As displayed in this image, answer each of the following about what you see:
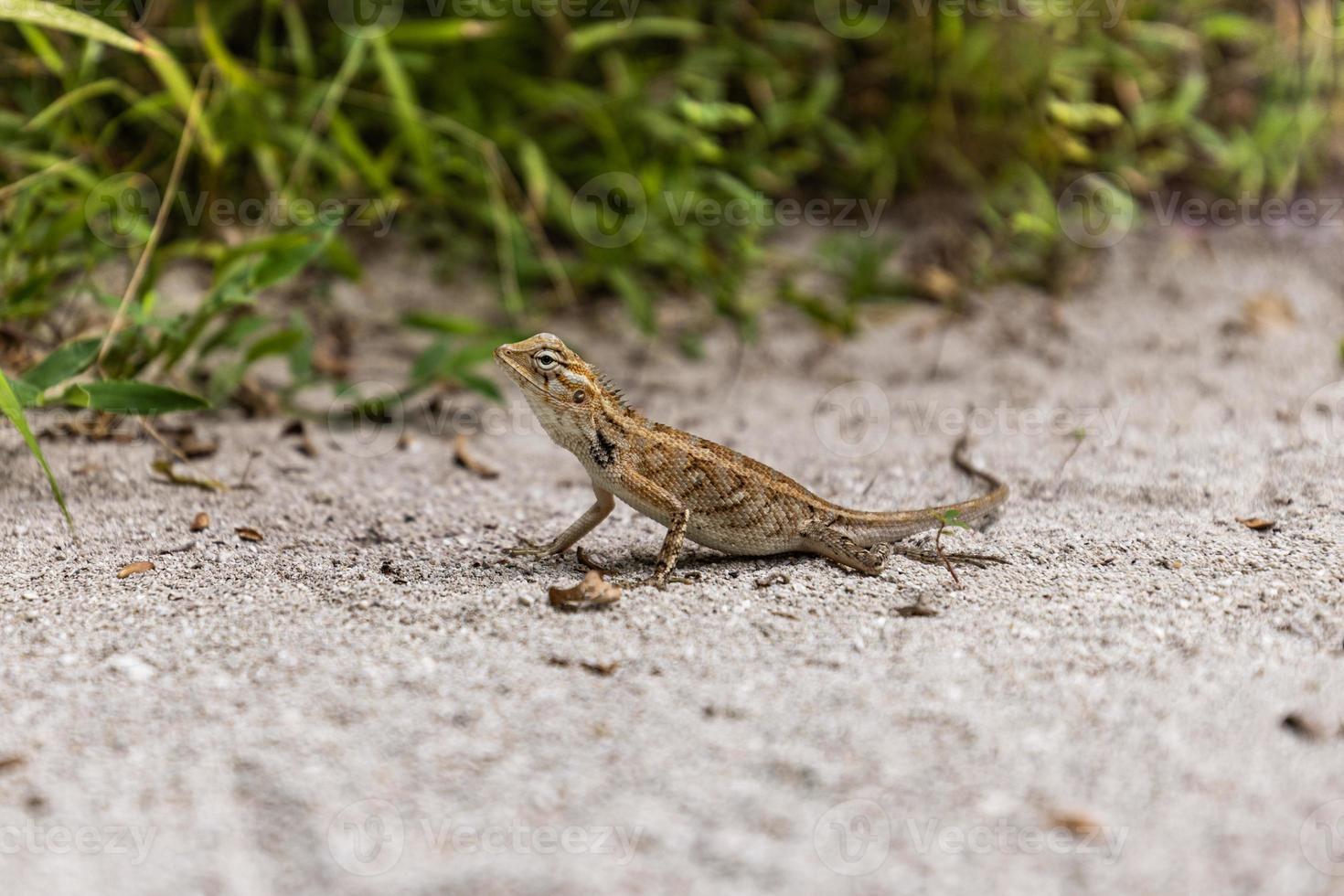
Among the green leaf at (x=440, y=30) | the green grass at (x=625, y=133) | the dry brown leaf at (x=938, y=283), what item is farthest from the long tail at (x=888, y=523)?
the green leaf at (x=440, y=30)

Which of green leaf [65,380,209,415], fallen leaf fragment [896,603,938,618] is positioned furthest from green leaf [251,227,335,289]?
fallen leaf fragment [896,603,938,618]

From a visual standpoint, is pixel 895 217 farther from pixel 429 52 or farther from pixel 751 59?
pixel 429 52

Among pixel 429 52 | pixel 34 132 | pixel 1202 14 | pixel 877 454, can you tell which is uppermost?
pixel 1202 14

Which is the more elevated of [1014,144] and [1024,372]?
A: [1014,144]

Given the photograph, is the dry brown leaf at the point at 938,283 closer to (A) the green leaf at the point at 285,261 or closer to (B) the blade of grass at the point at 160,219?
(A) the green leaf at the point at 285,261

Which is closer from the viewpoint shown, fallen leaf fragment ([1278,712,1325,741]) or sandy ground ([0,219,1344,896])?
sandy ground ([0,219,1344,896])

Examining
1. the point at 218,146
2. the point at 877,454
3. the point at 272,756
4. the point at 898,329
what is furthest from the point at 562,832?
the point at 898,329

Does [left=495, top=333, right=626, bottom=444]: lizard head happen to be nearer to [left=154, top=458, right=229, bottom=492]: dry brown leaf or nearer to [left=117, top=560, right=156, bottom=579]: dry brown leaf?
[left=117, top=560, right=156, bottom=579]: dry brown leaf

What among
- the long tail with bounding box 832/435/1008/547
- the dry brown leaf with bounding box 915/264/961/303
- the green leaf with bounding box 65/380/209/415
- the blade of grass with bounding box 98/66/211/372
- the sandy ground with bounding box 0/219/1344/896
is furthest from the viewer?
the dry brown leaf with bounding box 915/264/961/303
